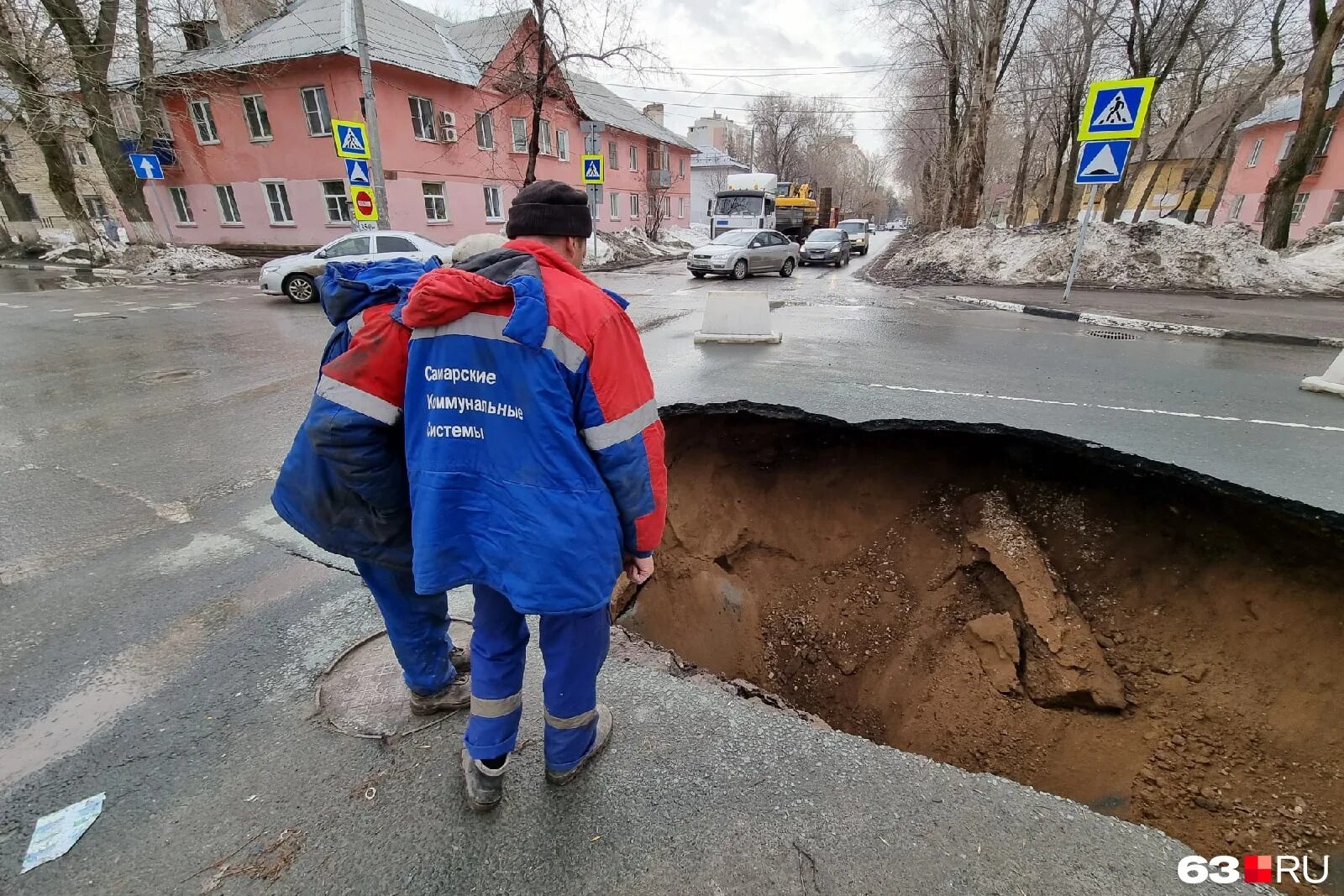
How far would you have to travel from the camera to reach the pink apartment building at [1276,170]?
29.5m

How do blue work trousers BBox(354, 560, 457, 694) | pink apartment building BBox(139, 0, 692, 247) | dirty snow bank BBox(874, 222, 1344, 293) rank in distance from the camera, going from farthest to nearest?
1. pink apartment building BBox(139, 0, 692, 247)
2. dirty snow bank BBox(874, 222, 1344, 293)
3. blue work trousers BBox(354, 560, 457, 694)

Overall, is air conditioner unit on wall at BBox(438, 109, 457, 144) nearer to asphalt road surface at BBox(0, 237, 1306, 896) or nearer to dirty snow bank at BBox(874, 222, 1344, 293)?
dirty snow bank at BBox(874, 222, 1344, 293)

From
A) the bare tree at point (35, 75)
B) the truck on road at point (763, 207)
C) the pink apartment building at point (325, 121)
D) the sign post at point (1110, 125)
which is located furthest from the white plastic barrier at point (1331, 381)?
the bare tree at point (35, 75)

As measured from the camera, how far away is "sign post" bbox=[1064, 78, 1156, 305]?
336 inches

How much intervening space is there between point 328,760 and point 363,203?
35.9ft

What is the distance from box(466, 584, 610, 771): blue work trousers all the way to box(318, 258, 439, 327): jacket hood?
0.87 m

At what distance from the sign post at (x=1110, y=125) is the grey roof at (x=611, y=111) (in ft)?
83.6

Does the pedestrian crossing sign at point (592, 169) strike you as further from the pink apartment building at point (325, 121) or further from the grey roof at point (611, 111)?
the grey roof at point (611, 111)

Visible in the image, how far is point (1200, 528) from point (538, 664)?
3.60 metres

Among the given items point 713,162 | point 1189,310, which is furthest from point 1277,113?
point 1189,310

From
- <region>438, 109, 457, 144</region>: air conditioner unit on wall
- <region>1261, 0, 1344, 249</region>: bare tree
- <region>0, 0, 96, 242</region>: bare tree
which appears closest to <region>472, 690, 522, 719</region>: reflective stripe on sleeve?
<region>1261, 0, 1344, 249</region>: bare tree

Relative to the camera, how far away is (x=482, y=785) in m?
1.76

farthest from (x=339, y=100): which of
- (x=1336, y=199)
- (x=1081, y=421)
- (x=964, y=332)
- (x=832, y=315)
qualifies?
(x=1336, y=199)

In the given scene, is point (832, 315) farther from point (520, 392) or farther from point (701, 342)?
point (520, 392)
